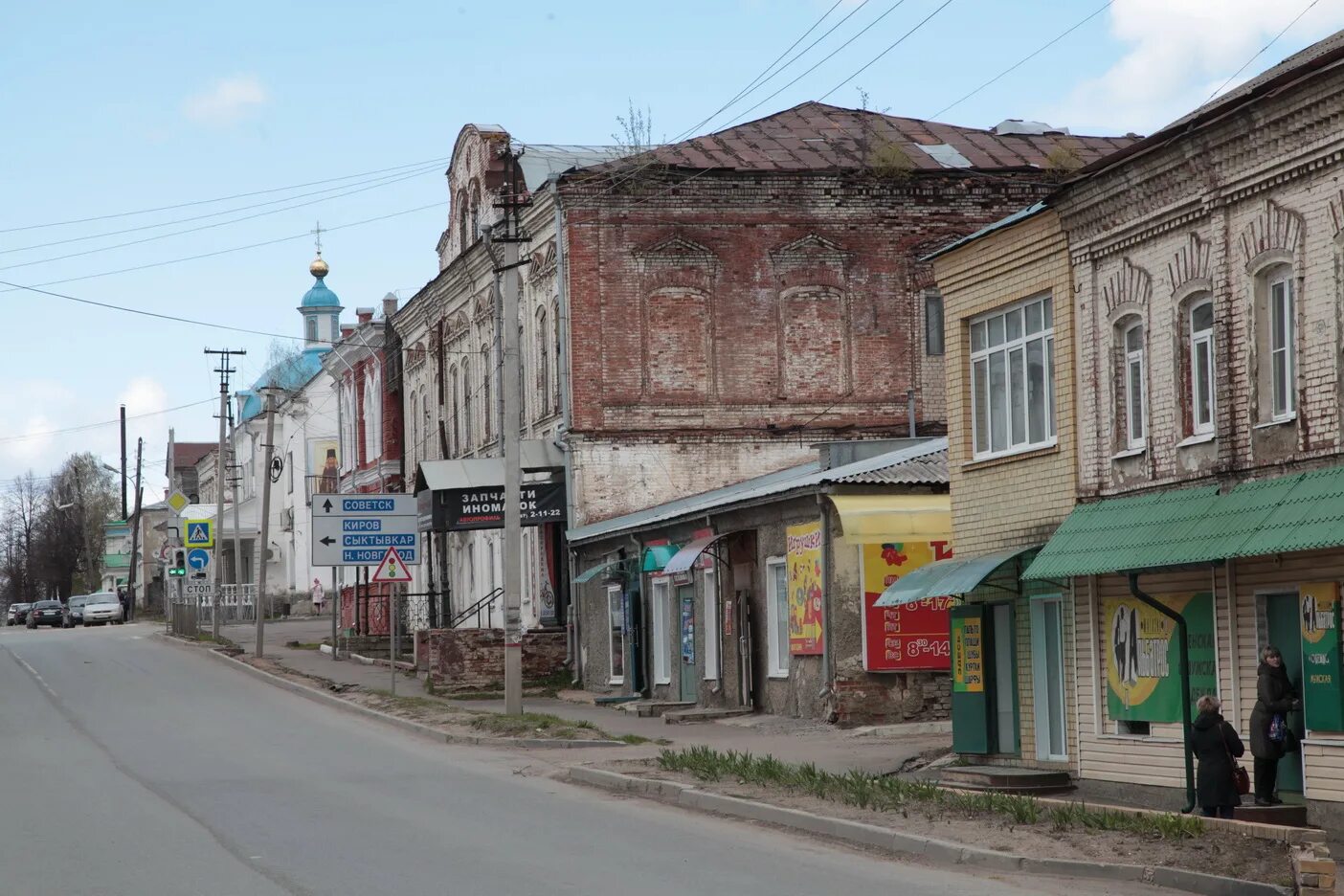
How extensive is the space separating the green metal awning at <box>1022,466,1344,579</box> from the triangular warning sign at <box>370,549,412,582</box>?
15.7 m

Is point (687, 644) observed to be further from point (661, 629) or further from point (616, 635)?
point (616, 635)

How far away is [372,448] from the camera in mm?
58906

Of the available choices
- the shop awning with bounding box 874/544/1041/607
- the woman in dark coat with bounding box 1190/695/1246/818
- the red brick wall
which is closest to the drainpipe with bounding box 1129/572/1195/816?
the woman in dark coat with bounding box 1190/695/1246/818

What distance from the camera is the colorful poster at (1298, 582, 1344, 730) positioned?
1562 cm

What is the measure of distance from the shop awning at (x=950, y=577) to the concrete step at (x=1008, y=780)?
2.34 m

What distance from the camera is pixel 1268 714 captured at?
51.5 feet

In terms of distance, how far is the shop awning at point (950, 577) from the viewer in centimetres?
2056

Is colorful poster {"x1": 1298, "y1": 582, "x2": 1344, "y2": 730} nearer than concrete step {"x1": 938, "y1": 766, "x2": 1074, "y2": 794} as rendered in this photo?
Yes

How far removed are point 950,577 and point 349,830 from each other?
8.84 metres

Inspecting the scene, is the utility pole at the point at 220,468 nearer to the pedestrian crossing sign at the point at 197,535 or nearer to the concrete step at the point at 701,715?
the pedestrian crossing sign at the point at 197,535

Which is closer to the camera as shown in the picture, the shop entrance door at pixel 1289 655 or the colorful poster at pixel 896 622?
the shop entrance door at pixel 1289 655

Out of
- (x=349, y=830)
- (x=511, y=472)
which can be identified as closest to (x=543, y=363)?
(x=511, y=472)

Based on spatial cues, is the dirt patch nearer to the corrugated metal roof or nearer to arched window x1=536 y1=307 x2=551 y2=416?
the corrugated metal roof

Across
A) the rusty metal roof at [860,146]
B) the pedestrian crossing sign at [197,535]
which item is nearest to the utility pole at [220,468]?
the pedestrian crossing sign at [197,535]
